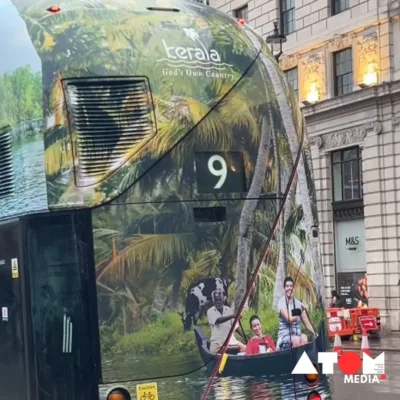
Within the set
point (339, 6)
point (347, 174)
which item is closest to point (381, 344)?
point (347, 174)

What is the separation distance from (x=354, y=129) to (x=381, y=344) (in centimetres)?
921

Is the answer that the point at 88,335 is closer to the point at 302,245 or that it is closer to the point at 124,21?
the point at 302,245

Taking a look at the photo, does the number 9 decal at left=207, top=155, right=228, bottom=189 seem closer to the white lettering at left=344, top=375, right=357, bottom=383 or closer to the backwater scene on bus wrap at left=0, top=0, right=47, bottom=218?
the backwater scene on bus wrap at left=0, top=0, right=47, bottom=218

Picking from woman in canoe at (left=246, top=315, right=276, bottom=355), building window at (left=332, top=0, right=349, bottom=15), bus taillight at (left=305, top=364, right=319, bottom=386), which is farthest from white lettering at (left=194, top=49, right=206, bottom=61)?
building window at (left=332, top=0, right=349, bottom=15)

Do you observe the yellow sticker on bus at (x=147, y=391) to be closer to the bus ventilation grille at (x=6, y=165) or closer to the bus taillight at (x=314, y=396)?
the bus taillight at (x=314, y=396)

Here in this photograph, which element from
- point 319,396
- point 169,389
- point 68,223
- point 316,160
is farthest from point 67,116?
point 316,160

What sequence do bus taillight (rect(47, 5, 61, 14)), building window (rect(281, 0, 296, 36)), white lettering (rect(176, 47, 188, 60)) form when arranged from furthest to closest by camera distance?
building window (rect(281, 0, 296, 36)), white lettering (rect(176, 47, 188, 60)), bus taillight (rect(47, 5, 61, 14))

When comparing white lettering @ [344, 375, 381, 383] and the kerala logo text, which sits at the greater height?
the kerala logo text

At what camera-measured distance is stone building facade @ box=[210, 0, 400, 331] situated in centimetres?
2981

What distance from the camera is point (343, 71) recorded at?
106 feet

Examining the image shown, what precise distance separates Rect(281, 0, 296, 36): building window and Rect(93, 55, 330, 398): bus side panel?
28999 mm

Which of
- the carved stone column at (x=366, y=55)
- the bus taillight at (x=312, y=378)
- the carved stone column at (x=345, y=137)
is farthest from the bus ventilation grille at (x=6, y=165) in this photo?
the carved stone column at (x=366, y=55)

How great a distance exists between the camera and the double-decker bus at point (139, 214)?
621 cm

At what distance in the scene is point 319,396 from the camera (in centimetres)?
686
